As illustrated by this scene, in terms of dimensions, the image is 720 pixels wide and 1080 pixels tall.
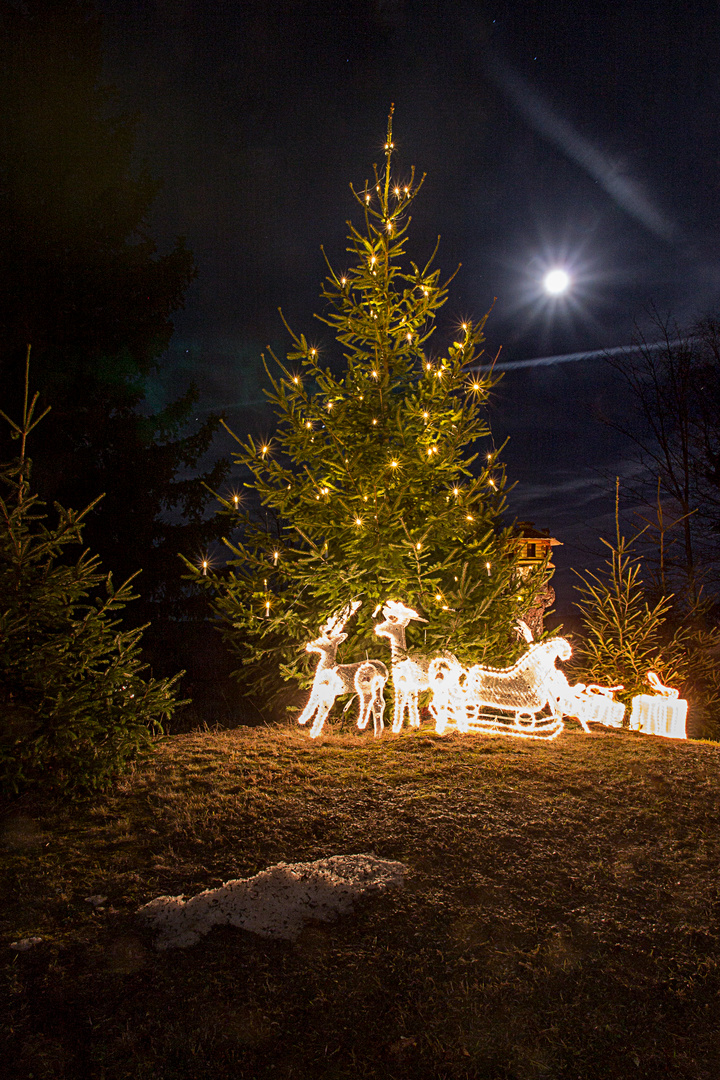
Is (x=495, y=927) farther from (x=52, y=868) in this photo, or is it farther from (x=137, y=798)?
(x=137, y=798)

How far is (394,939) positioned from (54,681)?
323cm

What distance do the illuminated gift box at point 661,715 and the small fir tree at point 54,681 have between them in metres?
5.71

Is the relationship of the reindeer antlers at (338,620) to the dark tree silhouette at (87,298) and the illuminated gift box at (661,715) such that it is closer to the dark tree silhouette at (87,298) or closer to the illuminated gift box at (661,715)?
the illuminated gift box at (661,715)

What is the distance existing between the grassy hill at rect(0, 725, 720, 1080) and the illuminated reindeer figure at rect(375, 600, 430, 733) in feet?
5.66

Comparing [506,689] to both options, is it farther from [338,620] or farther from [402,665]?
[338,620]

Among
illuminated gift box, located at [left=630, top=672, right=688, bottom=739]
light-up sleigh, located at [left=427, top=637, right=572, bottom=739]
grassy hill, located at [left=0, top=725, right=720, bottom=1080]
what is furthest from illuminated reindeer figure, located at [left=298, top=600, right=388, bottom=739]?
illuminated gift box, located at [left=630, top=672, right=688, bottom=739]

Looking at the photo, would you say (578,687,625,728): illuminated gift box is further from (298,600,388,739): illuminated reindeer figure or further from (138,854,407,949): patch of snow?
(138,854,407,949): patch of snow

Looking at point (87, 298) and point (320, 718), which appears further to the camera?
point (87, 298)

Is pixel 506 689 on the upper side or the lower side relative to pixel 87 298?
lower

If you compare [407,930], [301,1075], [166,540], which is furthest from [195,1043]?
[166,540]

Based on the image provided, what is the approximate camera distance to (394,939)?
2709 mm

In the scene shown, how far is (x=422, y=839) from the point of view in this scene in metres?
3.64

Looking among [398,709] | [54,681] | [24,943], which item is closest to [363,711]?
[398,709]

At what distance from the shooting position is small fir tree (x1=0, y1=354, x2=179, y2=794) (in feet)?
14.1
